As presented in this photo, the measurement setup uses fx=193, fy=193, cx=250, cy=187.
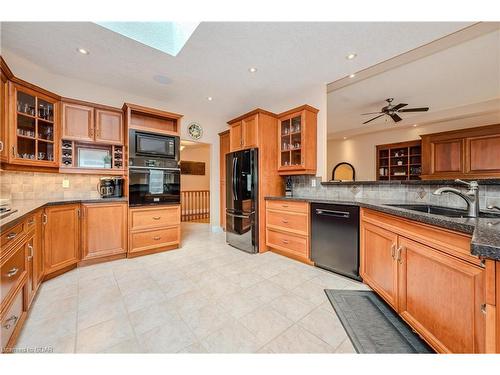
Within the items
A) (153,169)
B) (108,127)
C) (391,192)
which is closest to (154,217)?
(153,169)

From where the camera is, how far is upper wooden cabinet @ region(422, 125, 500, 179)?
3.32 metres

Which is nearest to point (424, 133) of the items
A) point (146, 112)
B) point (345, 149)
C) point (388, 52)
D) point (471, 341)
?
point (345, 149)

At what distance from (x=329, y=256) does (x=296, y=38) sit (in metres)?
2.40

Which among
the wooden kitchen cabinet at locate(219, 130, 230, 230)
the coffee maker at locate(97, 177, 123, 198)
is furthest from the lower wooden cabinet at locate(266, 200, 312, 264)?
the coffee maker at locate(97, 177, 123, 198)

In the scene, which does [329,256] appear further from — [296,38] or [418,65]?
[418,65]

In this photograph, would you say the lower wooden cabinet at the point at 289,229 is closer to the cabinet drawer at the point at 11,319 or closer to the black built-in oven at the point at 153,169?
the black built-in oven at the point at 153,169

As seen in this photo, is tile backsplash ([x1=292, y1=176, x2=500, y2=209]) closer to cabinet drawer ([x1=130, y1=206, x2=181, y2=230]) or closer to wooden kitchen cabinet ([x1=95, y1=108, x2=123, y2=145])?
cabinet drawer ([x1=130, y1=206, x2=181, y2=230])

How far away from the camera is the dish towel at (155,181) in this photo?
2.84 meters

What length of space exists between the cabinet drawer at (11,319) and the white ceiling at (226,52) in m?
2.37

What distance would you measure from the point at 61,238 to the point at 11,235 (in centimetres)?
114

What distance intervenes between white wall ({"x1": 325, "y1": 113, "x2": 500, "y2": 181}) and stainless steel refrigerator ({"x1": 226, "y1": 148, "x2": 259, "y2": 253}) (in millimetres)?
1632

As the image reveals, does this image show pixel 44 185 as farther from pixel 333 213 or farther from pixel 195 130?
pixel 333 213

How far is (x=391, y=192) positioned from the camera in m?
2.24

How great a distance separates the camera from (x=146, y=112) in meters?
2.85
